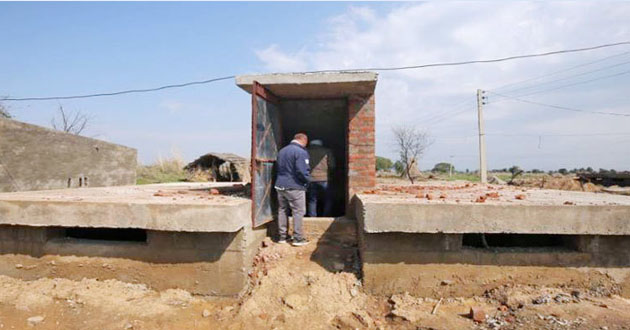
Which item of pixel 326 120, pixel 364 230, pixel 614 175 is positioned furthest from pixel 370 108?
pixel 614 175

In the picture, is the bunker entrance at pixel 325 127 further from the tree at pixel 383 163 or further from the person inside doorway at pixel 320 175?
the tree at pixel 383 163

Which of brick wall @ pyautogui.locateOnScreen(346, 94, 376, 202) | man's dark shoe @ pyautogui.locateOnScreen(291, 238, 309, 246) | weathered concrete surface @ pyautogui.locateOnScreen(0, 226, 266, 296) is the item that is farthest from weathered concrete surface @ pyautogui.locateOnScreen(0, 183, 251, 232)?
brick wall @ pyautogui.locateOnScreen(346, 94, 376, 202)

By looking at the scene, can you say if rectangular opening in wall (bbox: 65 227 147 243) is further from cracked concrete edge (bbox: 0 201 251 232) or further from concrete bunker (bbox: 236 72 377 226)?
concrete bunker (bbox: 236 72 377 226)

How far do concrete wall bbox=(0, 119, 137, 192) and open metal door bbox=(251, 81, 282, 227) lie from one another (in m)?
7.11

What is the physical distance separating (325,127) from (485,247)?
14.0 feet

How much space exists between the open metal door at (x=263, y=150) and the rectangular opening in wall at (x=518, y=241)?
307 cm

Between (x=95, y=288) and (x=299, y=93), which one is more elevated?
(x=299, y=93)

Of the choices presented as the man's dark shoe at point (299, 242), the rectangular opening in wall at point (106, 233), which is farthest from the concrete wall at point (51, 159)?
the man's dark shoe at point (299, 242)

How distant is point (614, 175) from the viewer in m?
16.2

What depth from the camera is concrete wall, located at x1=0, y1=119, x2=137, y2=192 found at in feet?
28.1

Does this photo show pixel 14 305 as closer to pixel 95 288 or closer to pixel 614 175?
pixel 95 288

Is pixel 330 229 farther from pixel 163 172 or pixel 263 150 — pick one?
pixel 163 172

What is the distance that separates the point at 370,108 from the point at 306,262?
114 inches

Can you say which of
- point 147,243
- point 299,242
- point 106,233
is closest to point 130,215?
point 147,243
